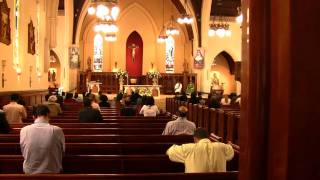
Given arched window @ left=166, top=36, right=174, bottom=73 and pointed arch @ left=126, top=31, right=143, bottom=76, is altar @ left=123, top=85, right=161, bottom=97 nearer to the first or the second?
pointed arch @ left=126, top=31, right=143, bottom=76

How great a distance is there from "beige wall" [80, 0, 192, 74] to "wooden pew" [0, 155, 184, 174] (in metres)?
26.5

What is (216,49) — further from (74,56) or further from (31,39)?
(31,39)

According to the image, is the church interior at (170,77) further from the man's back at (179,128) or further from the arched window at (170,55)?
the man's back at (179,128)

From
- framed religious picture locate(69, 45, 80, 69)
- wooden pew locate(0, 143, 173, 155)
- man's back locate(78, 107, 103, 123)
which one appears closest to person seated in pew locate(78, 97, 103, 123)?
man's back locate(78, 107, 103, 123)

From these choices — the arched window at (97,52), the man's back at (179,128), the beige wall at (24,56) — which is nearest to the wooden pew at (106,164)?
the man's back at (179,128)

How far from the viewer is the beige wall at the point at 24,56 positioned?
1223 centimetres

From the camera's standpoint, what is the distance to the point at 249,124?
123cm

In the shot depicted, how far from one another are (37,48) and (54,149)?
540 inches

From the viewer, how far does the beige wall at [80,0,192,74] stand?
31.2 metres

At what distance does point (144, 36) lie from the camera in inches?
1238

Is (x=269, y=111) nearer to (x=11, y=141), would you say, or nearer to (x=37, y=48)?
(x=11, y=141)

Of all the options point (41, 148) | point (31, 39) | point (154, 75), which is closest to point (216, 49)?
point (154, 75)

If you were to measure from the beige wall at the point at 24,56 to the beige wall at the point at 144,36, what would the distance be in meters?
12.5

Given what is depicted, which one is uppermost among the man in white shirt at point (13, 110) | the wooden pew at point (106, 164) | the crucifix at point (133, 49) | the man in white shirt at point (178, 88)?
the crucifix at point (133, 49)
